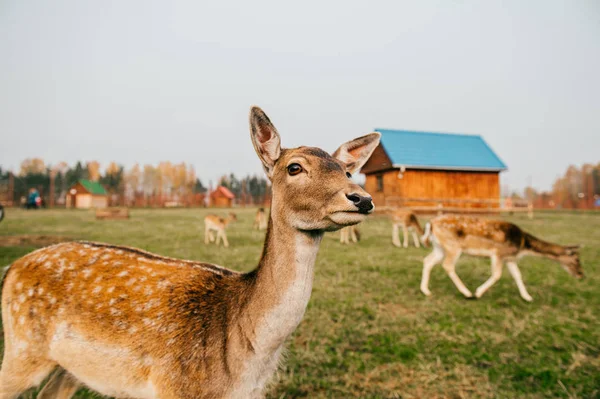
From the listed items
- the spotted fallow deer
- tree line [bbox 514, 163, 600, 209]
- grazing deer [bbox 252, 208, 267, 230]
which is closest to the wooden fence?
grazing deer [bbox 252, 208, 267, 230]

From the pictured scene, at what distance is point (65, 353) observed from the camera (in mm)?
2533

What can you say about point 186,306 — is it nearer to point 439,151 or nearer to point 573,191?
point 439,151

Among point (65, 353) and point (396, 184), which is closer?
point (65, 353)

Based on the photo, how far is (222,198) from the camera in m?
81.3

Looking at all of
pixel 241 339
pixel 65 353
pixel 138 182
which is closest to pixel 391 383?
pixel 241 339

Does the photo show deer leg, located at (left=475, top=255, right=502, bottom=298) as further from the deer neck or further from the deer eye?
the deer eye

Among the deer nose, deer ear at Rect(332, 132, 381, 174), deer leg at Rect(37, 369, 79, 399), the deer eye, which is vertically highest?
deer ear at Rect(332, 132, 381, 174)

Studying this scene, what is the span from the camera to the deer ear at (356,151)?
2.78 metres

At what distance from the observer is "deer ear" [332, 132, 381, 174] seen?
278 centimetres

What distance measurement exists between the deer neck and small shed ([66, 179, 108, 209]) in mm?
77883

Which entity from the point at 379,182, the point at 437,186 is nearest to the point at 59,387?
the point at 379,182

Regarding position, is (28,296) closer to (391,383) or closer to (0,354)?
(0,354)

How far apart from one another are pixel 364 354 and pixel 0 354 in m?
4.48

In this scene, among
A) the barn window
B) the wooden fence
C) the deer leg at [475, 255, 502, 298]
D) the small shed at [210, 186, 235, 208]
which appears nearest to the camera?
the deer leg at [475, 255, 502, 298]
